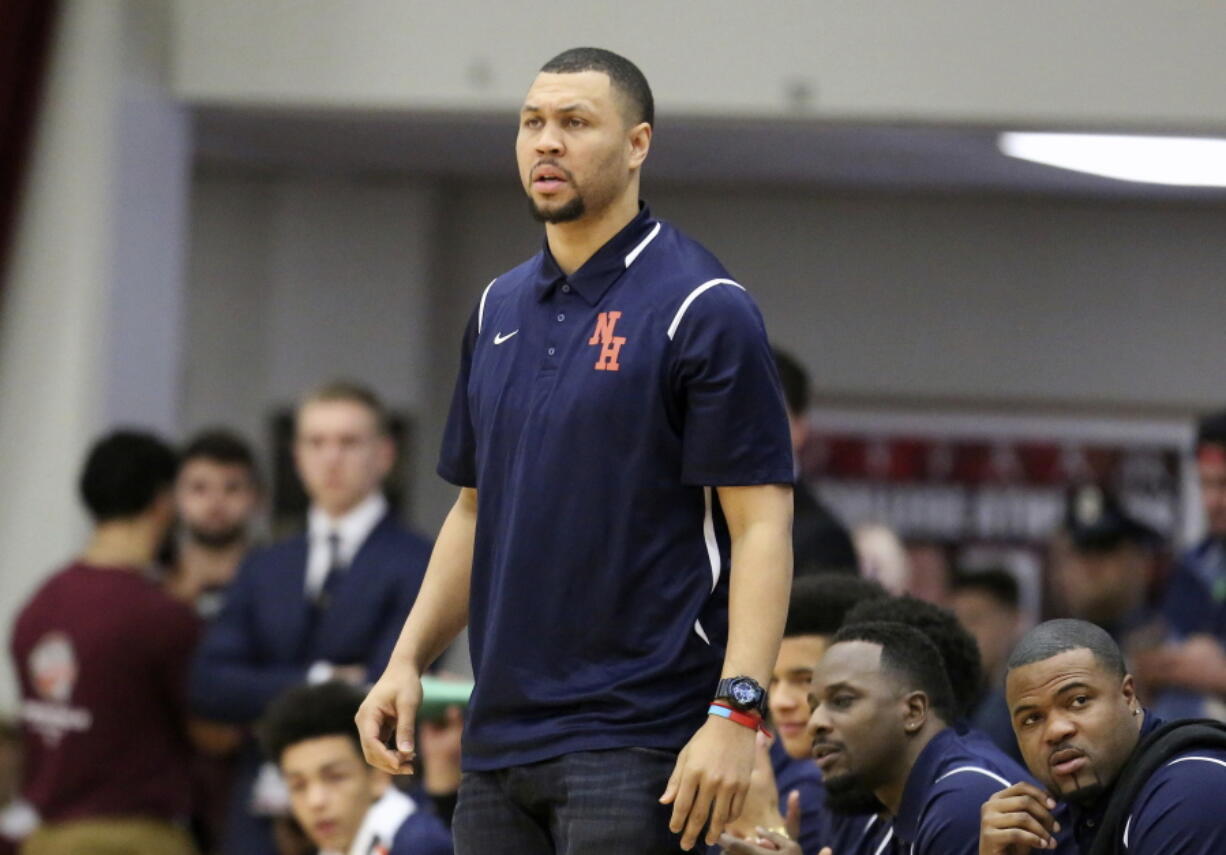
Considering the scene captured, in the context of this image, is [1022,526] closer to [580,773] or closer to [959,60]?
[959,60]

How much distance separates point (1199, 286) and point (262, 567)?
5.21 meters

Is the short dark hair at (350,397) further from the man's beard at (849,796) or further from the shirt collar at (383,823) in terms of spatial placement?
the man's beard at (849,796)

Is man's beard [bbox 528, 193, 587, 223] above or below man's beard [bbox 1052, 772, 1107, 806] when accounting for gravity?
above

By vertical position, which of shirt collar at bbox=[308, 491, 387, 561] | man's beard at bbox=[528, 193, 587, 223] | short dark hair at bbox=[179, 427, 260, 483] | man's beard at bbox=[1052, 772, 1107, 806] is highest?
man's beard at bbox=[528, 193, 587, 223]

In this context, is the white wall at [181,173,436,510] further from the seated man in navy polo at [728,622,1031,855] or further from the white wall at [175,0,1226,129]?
the seated man in navy polo at [728,622,1031,855]

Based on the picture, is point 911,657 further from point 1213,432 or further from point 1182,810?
point 1213,432

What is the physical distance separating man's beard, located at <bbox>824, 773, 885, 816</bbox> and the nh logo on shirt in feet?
3.24

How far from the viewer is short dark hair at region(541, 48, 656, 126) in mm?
2781

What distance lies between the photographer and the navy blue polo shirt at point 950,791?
312 centimetres

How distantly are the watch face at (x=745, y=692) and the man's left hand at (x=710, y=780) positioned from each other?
0.10ft

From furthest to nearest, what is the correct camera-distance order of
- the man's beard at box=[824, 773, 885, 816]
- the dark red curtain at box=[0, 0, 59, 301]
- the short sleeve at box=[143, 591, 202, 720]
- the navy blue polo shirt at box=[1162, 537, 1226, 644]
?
1. the dark red curtain at box=[0, 0, 59, 301]
2. the navy blue polo shirt at box=[1162, 537, 1226, 644]
3. the short sleeve at box=[143, 591, 202, 720]
4. the man's beard at box=[824, 773, 885, 816]

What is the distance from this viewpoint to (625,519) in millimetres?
2678

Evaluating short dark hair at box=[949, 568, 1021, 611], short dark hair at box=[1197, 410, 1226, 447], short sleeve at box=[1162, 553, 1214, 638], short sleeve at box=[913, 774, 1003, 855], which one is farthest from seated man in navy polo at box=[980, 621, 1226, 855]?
short dark hair at box=[949, 568, 1021, 611]

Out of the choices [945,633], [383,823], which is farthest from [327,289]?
[945,633]
